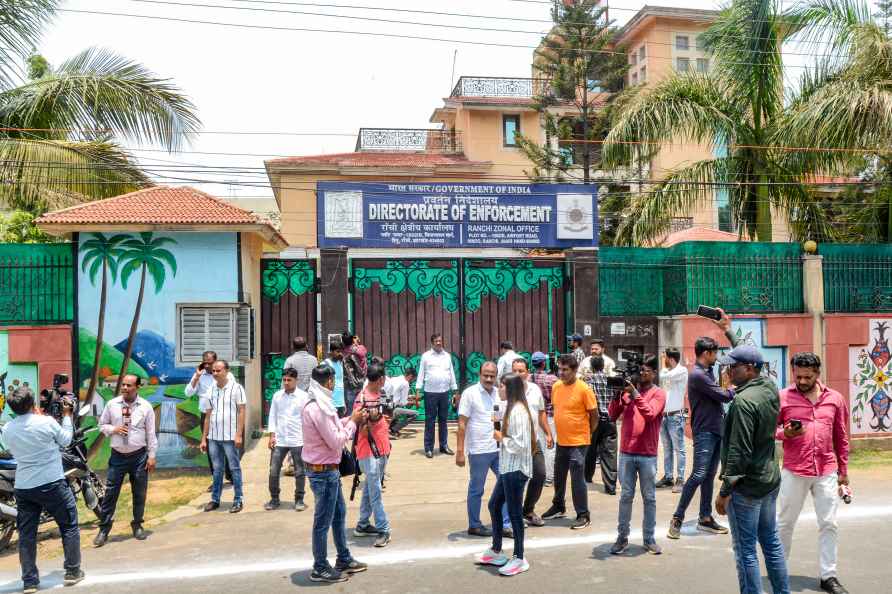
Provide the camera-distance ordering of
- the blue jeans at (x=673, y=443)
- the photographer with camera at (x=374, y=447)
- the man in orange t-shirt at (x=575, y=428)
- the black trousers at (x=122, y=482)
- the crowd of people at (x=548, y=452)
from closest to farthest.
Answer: the crowd of people at (x=548, y=452) → the photographer with camera at (x=374, y=447) → the black trousers at (x=122, y=482) → the man in orange t-shirt at (x=575, y=428) → the blue jeans at (x=673, y=443)

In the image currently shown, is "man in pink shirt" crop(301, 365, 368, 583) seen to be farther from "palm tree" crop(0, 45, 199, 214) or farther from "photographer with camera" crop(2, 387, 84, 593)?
"palm tree" crop(0, 45, 199, 214)

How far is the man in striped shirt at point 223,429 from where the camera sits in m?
9.01

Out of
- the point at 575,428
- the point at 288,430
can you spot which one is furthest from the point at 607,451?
the point at 288,430

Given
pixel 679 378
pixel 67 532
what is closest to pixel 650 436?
pixel 679 378

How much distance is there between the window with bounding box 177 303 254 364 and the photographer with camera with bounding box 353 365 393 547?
4835 millimetres

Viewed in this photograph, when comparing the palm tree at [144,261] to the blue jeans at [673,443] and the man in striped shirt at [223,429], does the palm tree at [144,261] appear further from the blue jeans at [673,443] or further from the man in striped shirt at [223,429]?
the blue jeans at [673,443]

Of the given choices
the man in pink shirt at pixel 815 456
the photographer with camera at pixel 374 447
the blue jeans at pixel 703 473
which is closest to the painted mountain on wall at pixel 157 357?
the photographer with camera at pixel 374 447

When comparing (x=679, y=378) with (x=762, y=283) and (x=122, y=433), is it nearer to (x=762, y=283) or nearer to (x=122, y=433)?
(x=762, y=283)

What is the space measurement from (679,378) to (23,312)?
30.6 feet

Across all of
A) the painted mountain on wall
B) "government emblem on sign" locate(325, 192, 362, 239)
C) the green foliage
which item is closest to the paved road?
the painted mountain on wall

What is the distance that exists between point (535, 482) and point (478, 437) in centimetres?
89

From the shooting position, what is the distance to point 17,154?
1367cm

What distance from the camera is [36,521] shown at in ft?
21.5

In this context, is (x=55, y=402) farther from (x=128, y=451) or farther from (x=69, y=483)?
(x=128, y=451)
